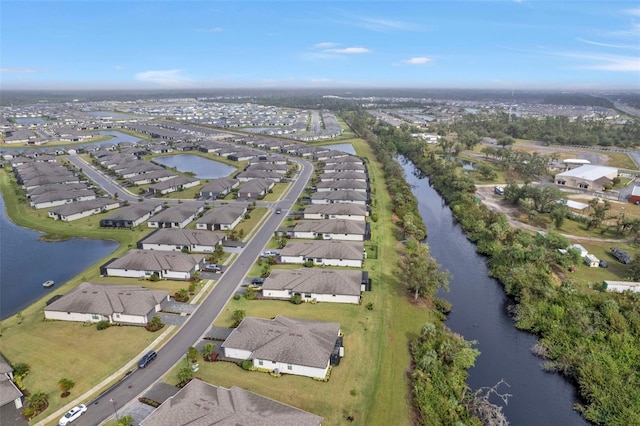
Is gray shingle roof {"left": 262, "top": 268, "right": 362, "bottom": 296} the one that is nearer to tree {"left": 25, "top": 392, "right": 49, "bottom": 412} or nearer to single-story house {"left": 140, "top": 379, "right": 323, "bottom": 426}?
single-story house {"left": 140, "top": 379, "right": 323, "bottom": 426}

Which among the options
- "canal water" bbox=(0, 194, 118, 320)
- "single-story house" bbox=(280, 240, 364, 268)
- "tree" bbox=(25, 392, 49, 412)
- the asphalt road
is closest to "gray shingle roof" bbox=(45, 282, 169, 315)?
the asphalt road

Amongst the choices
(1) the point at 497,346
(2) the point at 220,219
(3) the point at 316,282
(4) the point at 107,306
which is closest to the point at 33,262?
(4) the point at 107,306

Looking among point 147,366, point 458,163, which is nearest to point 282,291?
point 147,366

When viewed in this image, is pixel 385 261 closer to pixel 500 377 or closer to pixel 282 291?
pixel 282 291

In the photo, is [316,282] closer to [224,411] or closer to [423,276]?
[423,276]

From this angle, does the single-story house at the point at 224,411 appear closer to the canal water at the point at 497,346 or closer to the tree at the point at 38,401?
the tree at the point at 38,401

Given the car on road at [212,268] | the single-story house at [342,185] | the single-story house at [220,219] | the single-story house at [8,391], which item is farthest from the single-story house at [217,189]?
the single-story house at [8,391]
